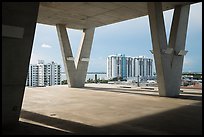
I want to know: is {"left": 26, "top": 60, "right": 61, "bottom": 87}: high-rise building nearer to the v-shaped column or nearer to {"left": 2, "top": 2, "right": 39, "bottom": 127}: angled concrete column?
the v-shaped column

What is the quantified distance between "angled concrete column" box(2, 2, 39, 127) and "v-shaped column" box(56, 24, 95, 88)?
56.6 feet

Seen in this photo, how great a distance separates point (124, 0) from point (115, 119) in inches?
388

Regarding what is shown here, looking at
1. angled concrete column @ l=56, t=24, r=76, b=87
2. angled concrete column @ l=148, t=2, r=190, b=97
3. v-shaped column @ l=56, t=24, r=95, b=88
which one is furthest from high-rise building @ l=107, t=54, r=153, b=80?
angled concrete column @ l=148, t=2, r=190, b=97

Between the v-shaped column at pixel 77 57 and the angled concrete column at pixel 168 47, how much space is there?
10.9m

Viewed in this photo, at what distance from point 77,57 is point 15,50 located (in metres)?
18.5

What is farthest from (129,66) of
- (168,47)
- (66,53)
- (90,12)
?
(168,47)

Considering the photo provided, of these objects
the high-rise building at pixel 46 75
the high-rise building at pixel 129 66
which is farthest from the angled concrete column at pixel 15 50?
the high-rise building at pixel 46 75

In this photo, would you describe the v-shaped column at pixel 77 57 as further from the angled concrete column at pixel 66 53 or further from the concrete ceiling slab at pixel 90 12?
the concrete ceiling slab at pixel 90 12

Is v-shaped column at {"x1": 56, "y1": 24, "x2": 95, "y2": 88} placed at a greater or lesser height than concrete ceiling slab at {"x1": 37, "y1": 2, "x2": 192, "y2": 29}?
lesser

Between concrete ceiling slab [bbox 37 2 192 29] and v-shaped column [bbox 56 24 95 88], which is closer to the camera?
concrete ceiling slab [bbox 37 2 192 29]

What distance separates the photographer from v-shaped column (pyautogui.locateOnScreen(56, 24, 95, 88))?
24625mm

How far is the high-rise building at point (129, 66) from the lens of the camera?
1997 inches

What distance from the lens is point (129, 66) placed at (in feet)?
167

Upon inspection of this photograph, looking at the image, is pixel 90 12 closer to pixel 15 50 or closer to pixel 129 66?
pixel 15 50
